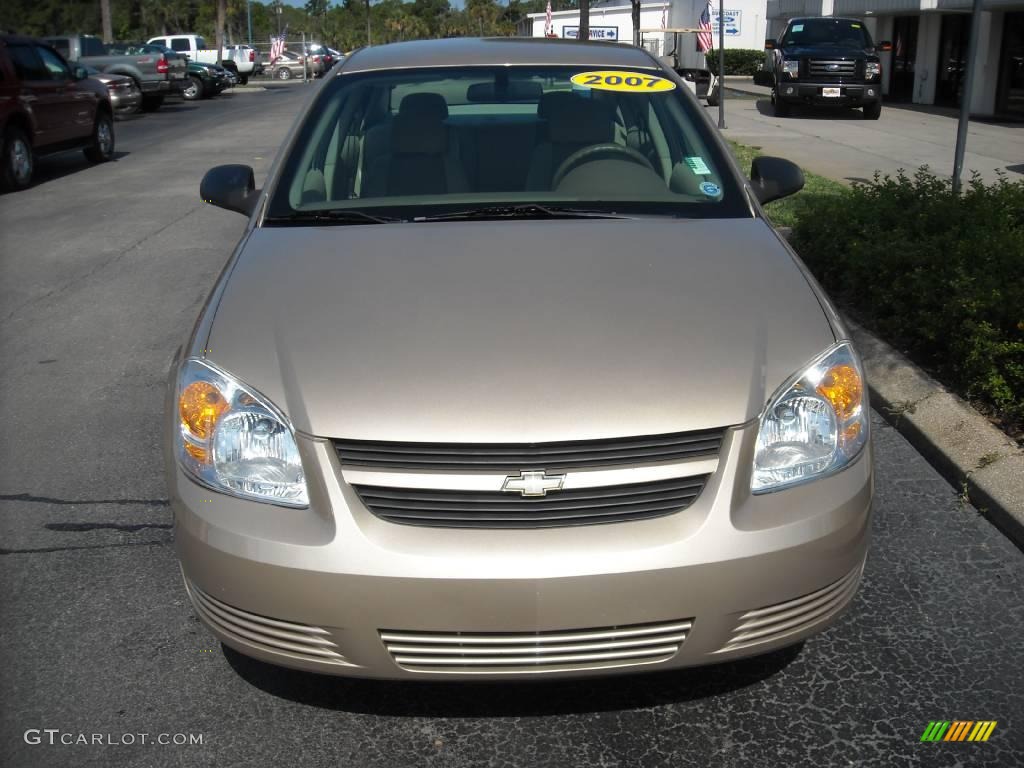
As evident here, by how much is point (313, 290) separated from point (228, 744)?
48.1 inches

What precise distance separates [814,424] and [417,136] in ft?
6.58

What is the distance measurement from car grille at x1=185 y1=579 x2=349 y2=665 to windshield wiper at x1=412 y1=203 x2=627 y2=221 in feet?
4.87

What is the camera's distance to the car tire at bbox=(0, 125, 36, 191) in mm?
12867

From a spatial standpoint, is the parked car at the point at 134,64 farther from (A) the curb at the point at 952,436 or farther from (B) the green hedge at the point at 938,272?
(A) the curb at the point at 952,436

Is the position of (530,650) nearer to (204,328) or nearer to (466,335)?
(466,335)

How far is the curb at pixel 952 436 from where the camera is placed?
397 centimetres

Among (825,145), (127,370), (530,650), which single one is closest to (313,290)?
(530,650)

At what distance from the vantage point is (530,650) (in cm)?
246

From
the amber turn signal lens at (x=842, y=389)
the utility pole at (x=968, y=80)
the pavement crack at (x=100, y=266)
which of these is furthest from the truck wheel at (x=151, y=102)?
the amber turn signal lens at (x=842, y=389)

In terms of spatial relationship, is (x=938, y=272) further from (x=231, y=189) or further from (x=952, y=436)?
(x=231, y=189)

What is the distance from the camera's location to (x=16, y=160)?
1309cm

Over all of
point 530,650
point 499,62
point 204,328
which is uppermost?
point 499,62
